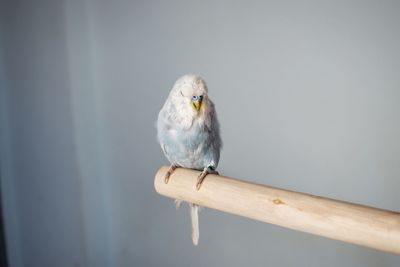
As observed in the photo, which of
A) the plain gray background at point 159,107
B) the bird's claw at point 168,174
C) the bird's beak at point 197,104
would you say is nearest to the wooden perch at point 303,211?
the bird's claw at point 168,174

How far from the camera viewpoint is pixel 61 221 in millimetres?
2076

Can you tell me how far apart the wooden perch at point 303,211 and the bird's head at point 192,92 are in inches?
7.3

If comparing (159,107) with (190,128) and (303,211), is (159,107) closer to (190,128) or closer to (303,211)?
(190,128)

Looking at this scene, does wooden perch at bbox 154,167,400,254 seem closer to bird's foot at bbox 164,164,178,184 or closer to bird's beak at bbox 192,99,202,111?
bird's foot at bbox 164,164,178,184

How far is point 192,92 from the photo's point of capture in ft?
3.50

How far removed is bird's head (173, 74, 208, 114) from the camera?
1062 mm

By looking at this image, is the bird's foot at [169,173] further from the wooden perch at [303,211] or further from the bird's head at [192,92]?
the bird's head at [192,92]

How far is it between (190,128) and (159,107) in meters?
0.66

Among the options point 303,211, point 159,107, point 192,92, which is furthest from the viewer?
point 159,107

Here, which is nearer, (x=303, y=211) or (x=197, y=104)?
(x=303, y=211)

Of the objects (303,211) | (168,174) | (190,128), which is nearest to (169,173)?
(168,174)

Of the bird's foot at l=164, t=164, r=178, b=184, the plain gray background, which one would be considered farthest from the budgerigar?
the plain gray background

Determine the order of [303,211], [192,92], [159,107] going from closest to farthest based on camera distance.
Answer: [303,211], [192,92], [159,107]

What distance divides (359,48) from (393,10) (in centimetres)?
14
